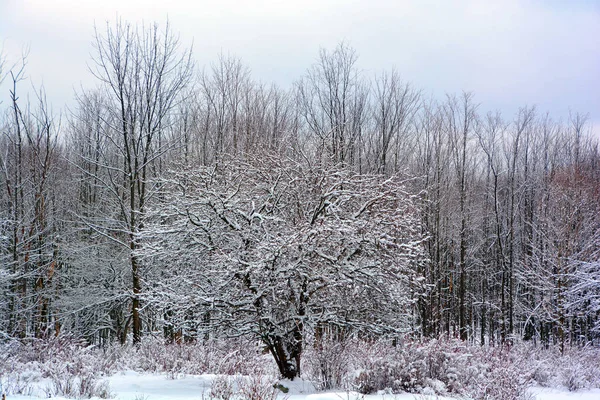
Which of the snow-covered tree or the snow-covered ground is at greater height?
the snow-covered tree

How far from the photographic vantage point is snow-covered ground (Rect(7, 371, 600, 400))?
708 cm

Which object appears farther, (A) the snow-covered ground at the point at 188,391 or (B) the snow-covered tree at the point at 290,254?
(B) the snow-covered tree at the point at 290,254

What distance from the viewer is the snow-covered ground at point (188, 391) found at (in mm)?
7078

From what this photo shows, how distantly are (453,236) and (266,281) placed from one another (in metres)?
19.4

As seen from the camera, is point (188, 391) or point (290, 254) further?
point (290, 254)

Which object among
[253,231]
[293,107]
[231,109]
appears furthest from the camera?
[293,107]

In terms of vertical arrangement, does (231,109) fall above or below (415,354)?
above

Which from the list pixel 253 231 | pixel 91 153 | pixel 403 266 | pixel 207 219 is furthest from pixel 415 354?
pixel 91 153

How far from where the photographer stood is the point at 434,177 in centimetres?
2431

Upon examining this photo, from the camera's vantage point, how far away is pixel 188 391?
8.03m

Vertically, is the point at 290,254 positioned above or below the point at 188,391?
Result: above

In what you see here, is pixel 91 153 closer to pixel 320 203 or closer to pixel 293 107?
pixel 293 107

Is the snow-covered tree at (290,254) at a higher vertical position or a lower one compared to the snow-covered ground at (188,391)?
higher

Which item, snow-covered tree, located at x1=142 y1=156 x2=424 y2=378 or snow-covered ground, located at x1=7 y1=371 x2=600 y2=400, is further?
snow-covered tree, located at x1=142 y1=156 x2=424 y2=378
